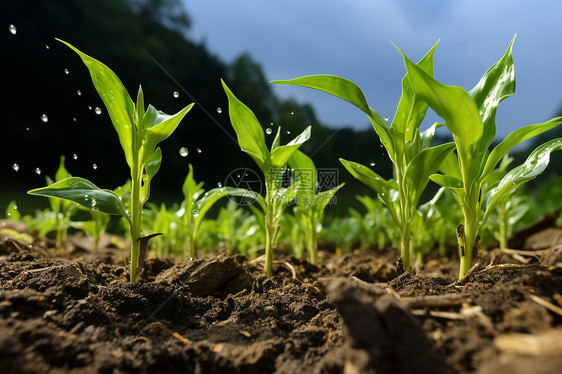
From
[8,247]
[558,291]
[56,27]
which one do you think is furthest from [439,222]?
[56,27]

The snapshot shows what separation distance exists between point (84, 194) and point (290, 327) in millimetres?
669

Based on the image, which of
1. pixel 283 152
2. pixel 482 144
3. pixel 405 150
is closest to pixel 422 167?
pixel 405 150

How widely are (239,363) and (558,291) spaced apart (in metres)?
0.59

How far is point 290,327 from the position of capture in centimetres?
76

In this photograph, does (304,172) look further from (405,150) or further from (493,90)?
(493,90)

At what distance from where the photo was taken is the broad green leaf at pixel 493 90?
921 millimetres

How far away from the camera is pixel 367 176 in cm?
110

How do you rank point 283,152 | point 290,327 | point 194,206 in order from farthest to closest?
1. point 194,206
2. point 283,152
3. point 290,327

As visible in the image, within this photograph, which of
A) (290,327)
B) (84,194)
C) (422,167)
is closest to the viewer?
(290,327)

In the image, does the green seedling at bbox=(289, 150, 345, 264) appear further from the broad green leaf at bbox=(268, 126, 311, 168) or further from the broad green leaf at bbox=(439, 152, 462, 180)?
the broad green leaf at bbox=(439, 152, 462, 180)

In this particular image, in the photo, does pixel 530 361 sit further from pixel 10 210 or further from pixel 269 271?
pixel 10 210

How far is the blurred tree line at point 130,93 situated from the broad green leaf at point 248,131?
0.15 feet

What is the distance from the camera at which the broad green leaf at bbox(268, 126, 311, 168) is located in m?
1.10

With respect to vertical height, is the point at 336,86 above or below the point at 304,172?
above
